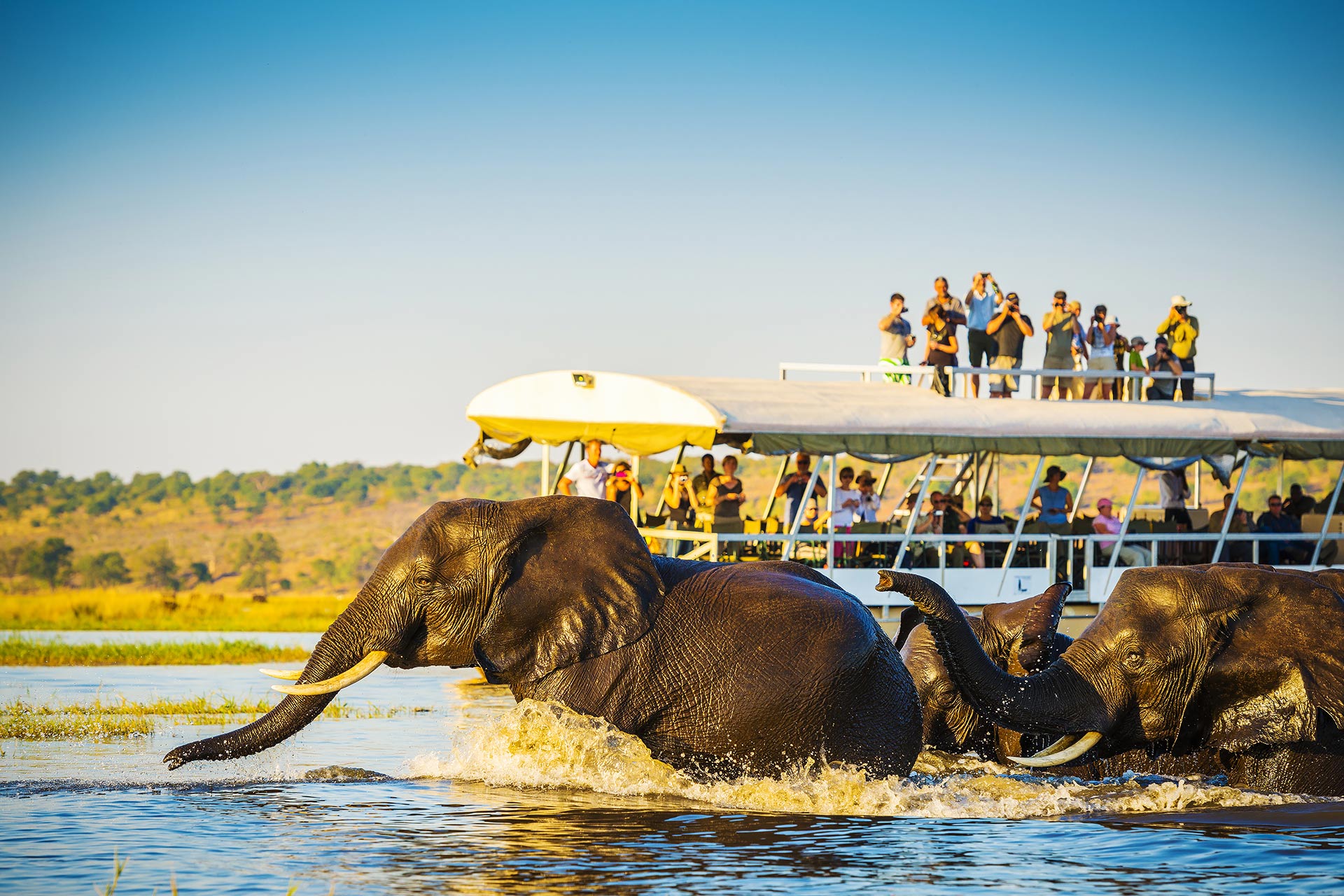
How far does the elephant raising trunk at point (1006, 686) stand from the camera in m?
8.52

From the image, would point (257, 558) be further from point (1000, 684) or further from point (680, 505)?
point (1000, 684)

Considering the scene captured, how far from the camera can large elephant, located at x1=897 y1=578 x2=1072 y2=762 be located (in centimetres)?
1034

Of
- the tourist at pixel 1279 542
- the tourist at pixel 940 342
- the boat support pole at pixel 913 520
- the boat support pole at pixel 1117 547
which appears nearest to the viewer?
the boat support pole at pixel 913 520

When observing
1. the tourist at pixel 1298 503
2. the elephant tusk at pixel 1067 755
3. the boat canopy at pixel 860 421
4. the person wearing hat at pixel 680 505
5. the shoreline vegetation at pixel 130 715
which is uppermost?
the boat canopy at pixel 860 421

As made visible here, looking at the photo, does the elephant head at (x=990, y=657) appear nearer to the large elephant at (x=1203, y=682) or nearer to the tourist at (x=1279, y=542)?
the large elephant at (x=1203, y=682)

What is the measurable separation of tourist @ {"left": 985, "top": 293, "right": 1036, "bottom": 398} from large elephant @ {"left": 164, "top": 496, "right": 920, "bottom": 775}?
45.4 feet

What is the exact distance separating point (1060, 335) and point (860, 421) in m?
4.93

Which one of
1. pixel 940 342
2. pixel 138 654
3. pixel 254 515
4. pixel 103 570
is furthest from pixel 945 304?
pixel 254 515

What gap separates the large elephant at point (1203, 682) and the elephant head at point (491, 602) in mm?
1623

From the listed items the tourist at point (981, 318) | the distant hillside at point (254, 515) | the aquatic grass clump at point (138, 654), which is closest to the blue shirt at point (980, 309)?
the tourist at point (981, 318)

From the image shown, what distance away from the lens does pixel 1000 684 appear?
8812mm

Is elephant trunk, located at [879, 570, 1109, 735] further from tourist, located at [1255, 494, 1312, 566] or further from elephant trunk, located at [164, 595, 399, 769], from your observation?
tourist, located at [1255, 494, 1312, 566]

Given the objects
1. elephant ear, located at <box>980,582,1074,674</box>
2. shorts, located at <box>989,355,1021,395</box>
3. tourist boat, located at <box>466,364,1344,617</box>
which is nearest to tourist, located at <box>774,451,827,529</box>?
tourist boat, located at <box>466,364,1344,617</box>

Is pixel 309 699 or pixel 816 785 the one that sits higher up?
pixel 309 699
